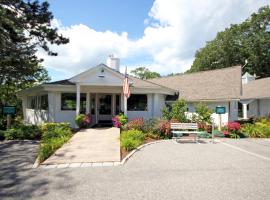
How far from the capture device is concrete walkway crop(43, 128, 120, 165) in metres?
9.77

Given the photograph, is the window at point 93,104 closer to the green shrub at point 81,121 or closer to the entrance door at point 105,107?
the entrance door at point 105,107

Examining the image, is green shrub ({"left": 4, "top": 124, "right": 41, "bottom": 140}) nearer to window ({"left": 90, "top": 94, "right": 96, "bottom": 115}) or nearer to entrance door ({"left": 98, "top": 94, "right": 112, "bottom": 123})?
window ({"left": 90, "top": 94, "right": 96, "bottom": 115})

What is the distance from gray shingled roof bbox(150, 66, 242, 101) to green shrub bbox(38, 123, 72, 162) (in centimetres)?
1143

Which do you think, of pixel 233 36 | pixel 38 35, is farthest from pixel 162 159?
pixel 233 36

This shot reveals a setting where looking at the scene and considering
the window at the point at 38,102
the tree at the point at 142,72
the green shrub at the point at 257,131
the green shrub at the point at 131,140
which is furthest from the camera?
the tree at the point at 142,72

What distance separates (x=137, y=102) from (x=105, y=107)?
266cm

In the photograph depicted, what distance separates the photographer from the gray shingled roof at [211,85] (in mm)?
21119

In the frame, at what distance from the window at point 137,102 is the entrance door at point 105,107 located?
169cm

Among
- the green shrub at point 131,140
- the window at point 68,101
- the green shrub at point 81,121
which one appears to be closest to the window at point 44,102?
the window at point 68,101

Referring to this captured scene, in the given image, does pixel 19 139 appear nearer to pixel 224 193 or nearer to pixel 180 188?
pixel 180 188

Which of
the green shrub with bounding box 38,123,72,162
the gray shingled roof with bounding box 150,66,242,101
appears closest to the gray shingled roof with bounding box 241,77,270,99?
the gray shingled roof with bounding box 150,66,242,101

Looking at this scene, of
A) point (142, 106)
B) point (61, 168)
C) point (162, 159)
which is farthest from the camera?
point (142, 106)

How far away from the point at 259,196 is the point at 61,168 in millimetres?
5924

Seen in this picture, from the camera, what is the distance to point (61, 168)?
8758mm
